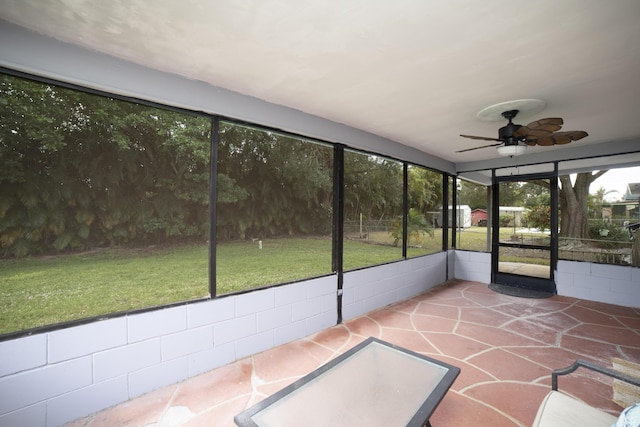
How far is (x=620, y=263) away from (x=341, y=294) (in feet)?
14.1

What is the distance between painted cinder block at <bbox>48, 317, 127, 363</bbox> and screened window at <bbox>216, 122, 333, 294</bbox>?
6053 mm

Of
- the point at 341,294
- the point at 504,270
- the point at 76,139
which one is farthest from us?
the point at 76,139

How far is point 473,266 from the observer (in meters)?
4.99

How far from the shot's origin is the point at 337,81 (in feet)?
6.75

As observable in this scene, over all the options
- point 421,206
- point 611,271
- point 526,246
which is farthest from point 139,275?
point 421,206

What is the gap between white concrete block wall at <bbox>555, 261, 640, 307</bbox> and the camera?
364 centimetres

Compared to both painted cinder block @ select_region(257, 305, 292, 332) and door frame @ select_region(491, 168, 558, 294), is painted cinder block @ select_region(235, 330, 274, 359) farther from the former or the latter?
door frame @ select_region(491, 168, 558, 294)

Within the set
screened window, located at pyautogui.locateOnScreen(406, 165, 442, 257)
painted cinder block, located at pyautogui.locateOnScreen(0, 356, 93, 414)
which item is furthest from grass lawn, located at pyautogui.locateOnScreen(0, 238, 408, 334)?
painted cinder block, located at pyautogui.locateOnScreen(0, 356, 93, 414)

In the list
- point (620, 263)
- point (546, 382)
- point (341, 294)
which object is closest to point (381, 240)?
point (620, 263)

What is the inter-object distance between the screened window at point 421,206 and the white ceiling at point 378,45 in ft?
19.6

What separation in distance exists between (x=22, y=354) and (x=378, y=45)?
274 cm

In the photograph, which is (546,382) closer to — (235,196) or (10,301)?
(10,301)

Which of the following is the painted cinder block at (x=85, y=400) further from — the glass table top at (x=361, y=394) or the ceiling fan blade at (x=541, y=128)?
the ceiling fan blade at (x=541, y=128)

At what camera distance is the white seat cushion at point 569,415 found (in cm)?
110
